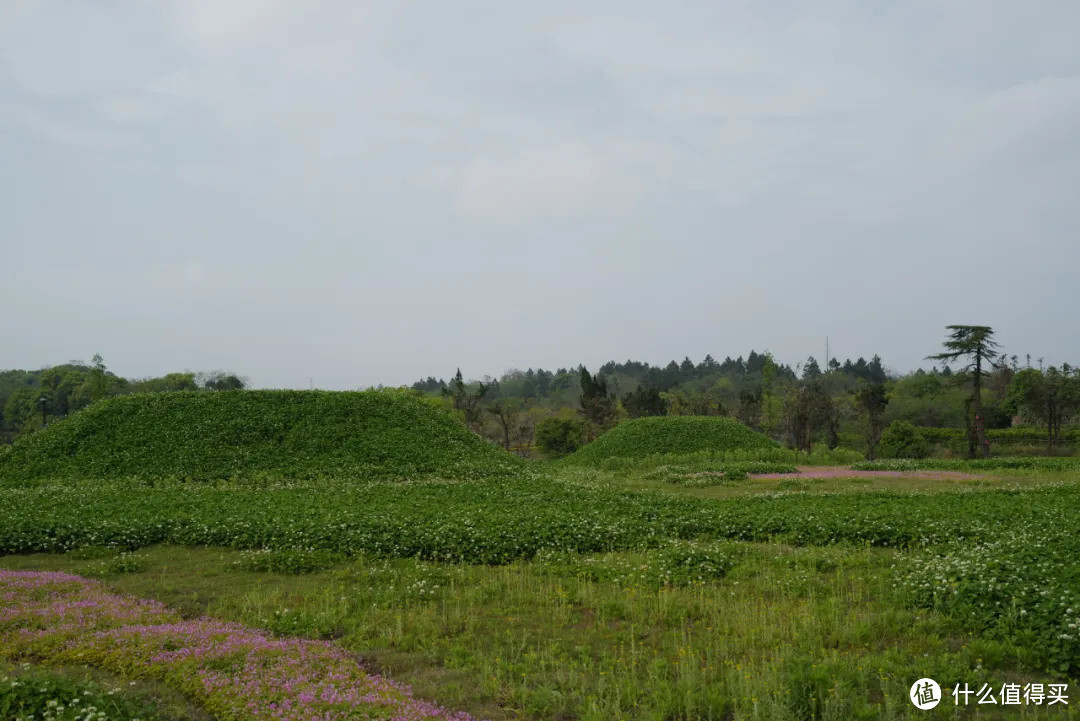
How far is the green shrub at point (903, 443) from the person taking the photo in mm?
43031

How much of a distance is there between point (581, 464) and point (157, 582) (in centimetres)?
3173

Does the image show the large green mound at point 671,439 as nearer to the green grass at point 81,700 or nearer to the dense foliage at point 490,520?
the dense foliage at point 490,520

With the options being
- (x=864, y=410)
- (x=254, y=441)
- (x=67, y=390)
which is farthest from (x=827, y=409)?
(x=67, y=390)

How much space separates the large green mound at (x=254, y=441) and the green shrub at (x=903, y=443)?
2552 cm

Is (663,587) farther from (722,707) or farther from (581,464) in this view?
(581,464)

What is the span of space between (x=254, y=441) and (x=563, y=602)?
86.6 feet

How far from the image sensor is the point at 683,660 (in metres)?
7.42

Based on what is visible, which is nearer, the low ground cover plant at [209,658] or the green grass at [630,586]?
the low ground cover plant at [209,658]

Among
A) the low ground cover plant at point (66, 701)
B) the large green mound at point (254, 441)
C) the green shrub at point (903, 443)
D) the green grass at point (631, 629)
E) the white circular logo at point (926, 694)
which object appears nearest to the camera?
the low ground cover plant at point (66, 701)

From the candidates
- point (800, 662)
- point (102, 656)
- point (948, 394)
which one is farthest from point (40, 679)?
point (948, 394)

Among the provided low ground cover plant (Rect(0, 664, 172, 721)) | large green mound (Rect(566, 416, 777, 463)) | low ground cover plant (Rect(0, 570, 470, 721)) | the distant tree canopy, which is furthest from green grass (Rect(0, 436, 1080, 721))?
the distant tree canopy

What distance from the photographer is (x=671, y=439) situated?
43281 mm

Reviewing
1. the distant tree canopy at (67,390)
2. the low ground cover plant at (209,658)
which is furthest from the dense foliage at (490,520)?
the distant tree canopy at (67,390)

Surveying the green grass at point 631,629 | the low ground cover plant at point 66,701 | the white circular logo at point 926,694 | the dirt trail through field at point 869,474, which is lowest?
the dirt trail through field at point 869,474
